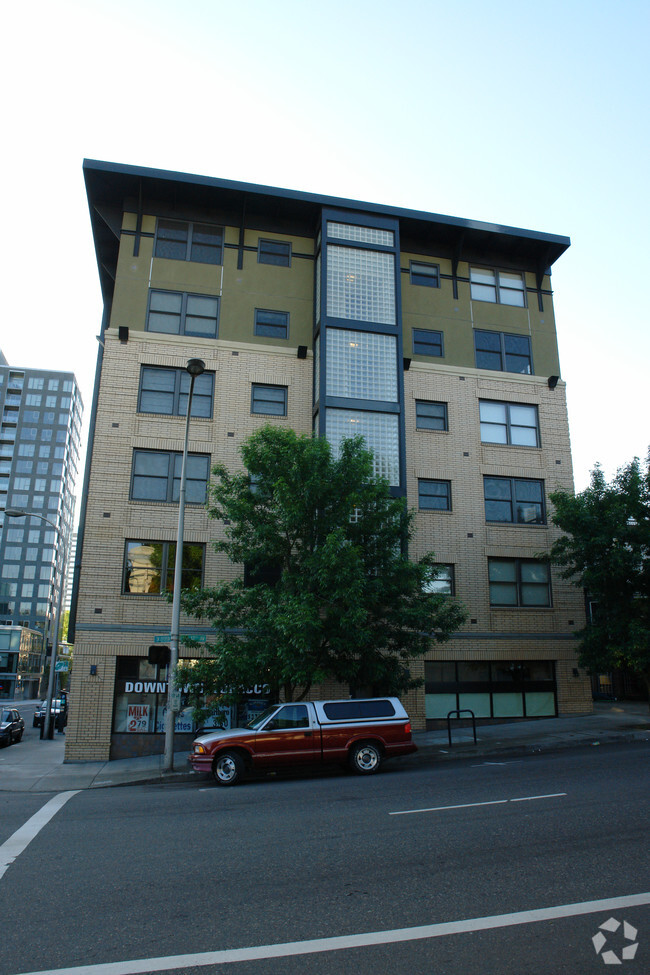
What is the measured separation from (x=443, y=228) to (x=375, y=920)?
80.6 ft

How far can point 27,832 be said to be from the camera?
894 centimetres

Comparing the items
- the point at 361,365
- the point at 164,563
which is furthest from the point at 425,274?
the point at 164,563

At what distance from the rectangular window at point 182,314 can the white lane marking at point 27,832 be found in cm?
1553

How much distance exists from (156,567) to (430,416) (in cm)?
1081

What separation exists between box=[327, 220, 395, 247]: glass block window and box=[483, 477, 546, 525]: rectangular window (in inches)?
371

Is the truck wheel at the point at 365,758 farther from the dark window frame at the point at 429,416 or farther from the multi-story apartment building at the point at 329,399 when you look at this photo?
the dark window frame at the point at 429,416

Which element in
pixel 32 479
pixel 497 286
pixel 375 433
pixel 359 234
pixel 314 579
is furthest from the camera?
pixel 32 479

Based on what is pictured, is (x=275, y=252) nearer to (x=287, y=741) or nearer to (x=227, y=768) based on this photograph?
(x=287, y=741)

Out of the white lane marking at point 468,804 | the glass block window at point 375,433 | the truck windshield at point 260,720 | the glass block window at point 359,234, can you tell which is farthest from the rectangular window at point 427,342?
the white lane marking at point 468,804

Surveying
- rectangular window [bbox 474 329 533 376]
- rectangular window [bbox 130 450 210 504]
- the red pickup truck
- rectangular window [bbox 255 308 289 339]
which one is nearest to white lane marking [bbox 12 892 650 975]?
the red pickup truck

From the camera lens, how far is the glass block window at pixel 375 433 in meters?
22.1

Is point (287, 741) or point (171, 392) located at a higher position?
point (171, 392)

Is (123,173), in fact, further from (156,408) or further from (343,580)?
(343,580)

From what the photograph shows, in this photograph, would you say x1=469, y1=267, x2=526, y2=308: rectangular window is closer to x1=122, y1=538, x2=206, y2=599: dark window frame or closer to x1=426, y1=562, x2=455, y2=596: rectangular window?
x1=426, y1=562, x2=455, y2=596: rectangular window
